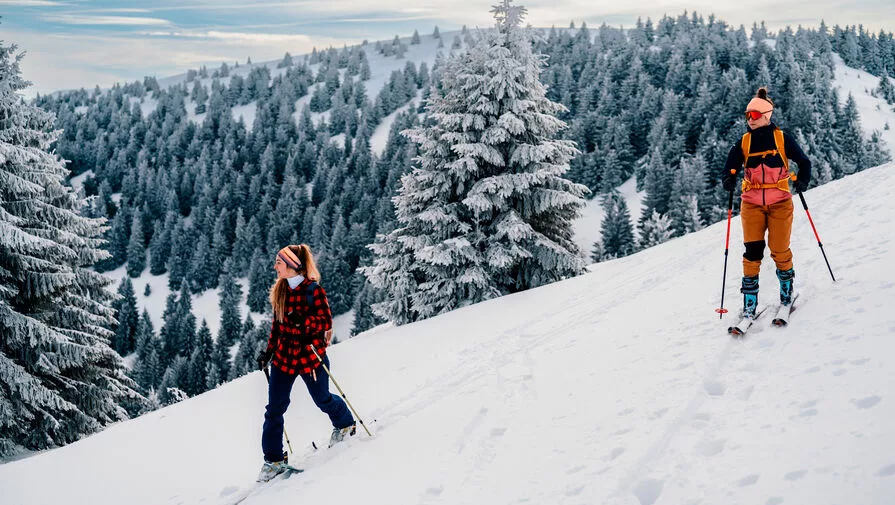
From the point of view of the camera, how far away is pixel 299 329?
529 cm

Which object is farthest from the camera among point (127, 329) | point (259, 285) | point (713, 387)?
point (259, 285)

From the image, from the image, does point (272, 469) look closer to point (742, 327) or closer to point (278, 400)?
point (278, 400)

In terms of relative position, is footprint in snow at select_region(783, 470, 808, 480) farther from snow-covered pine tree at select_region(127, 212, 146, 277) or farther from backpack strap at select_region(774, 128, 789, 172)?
snow-covered pine tree at select_region(127, 212, 146, 277)

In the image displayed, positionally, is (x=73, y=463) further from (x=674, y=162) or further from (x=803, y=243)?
(x=674, y=162)

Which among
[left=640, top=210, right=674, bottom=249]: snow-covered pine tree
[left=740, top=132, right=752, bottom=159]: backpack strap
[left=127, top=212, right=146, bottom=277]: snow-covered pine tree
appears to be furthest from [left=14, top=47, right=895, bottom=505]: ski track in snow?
[left=127, top=212, right=146, bottom=277]: snow-covered pine tree

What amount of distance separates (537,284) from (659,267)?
12.2 ft

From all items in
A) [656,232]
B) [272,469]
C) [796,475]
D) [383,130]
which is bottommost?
[656,232]

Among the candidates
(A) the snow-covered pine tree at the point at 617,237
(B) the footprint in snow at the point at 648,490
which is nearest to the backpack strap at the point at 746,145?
(B) the footprint in snow at the point at 648,490

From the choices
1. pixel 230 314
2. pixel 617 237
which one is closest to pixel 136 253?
pixel 230 314

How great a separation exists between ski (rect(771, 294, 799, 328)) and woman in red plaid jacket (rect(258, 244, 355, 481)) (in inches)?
182

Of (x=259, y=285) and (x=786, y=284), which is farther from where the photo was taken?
(x=259, y=285)

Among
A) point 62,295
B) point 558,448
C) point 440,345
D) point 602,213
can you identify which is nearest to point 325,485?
point 558,448

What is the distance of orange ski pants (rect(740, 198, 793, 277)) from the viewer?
6.02 metres

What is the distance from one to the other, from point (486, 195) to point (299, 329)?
30.0 feet
